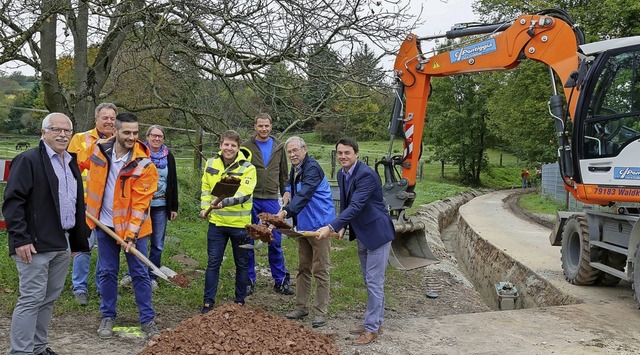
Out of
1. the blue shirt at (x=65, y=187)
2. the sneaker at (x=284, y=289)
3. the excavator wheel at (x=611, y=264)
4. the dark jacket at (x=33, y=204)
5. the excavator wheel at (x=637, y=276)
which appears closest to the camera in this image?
the dark jacket at (x=33, y=204)

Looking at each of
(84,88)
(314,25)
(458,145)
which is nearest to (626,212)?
(314,25)

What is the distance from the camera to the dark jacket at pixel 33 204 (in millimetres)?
4129

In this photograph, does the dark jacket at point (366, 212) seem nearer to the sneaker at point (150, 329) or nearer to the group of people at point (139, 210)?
the group of people at point (139, 210)

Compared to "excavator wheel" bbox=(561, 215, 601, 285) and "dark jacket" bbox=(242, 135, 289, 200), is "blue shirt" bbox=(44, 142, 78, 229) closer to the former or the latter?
"dark jacket" bbox=(242, 135, 289, 200)

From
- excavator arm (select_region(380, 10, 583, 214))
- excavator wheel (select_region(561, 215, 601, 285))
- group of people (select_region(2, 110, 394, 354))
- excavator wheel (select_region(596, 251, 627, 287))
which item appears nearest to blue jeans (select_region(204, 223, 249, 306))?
group of people (select_region(2, 110, 394, 354))

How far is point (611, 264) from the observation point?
27.1 ft

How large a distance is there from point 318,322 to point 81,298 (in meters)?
2.45

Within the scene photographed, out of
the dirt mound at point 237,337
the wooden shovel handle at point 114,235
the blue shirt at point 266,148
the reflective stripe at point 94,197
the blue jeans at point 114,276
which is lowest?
the dirt mound at point 237,337

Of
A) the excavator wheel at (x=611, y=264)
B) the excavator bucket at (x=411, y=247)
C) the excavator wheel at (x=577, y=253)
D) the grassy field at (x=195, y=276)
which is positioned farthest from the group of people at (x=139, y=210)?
the excavator wheel at (x=611, y=264)

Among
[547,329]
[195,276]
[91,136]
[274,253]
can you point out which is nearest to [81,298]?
[91,136]

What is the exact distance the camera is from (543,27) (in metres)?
7.88

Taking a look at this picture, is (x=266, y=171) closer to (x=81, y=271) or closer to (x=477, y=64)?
(x=81, y=271)

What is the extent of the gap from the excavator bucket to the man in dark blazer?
4313mm

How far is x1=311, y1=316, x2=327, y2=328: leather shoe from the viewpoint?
5789mm
